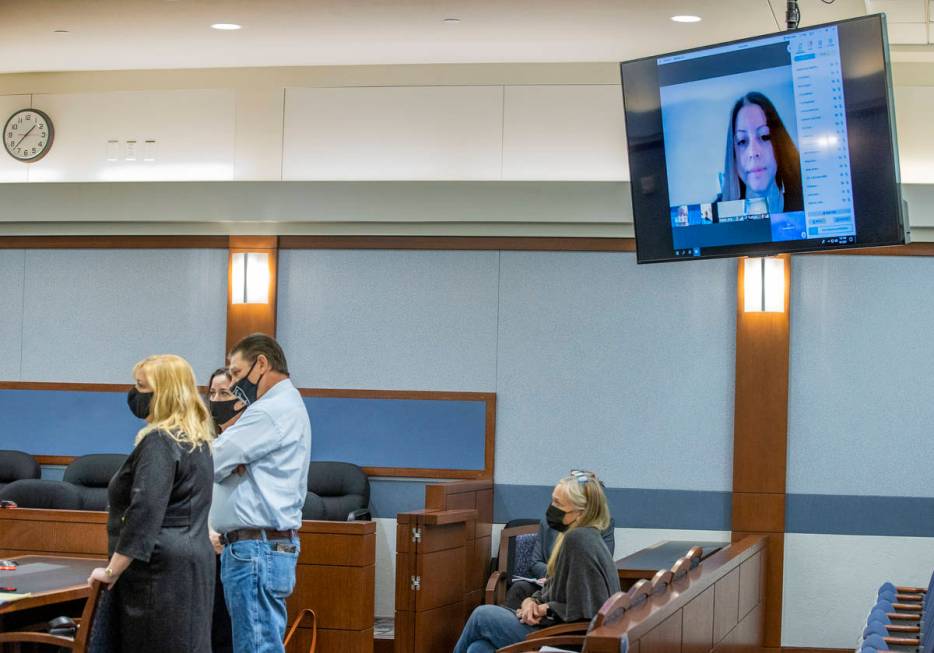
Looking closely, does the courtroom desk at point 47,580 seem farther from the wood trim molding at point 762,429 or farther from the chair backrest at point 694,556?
the wood trim molding at point 762,429

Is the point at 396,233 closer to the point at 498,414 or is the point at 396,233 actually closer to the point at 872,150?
the point at 498,414

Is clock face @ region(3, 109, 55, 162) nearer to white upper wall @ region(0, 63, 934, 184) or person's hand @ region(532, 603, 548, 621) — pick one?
white upper wall @ region(0, 63, 934, 184)

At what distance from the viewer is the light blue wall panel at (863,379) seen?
8.07 meters

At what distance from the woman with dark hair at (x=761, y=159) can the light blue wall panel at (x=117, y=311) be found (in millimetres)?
4593

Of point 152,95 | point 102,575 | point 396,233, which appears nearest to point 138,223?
point 152,95

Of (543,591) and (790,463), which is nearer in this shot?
(543,591)

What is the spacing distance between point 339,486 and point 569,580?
346cm

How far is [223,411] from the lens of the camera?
6285 millimetres

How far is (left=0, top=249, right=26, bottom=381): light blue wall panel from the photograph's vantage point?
29.6ft

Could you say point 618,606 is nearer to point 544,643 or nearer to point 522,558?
point 544,643

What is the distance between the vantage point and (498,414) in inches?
333

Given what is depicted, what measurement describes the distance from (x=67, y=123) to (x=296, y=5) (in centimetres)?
249

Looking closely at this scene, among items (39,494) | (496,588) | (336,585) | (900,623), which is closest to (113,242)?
(39,494)

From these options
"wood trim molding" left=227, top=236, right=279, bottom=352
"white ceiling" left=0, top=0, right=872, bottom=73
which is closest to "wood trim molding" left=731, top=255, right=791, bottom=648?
"white ceiling" left=0, top=0, right=872, bottom=73
